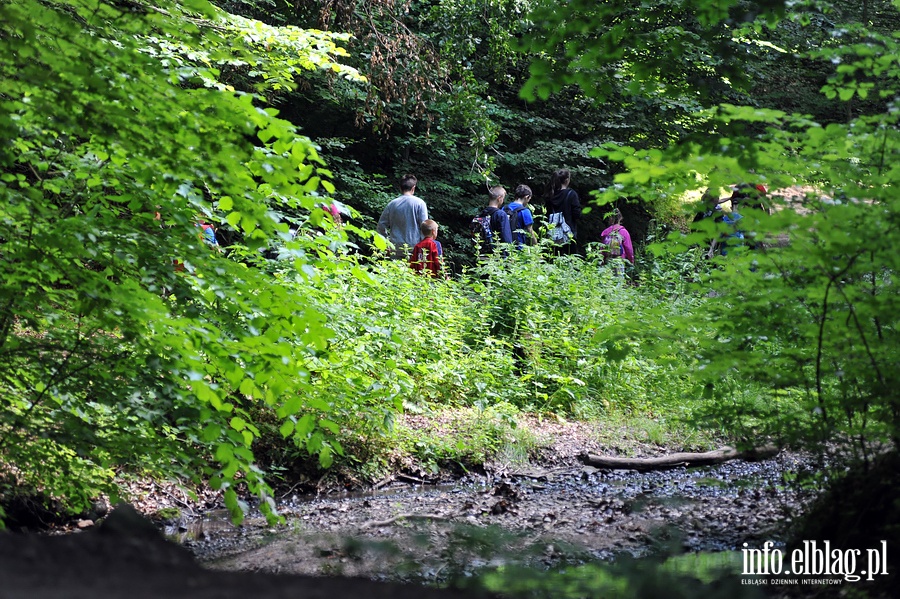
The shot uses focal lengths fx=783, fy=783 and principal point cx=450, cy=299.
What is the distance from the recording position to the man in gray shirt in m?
11.0

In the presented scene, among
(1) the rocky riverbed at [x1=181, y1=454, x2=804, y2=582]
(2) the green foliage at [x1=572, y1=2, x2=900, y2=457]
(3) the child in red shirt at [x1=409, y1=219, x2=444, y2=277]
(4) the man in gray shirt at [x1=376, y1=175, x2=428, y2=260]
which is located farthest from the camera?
(4) the man in gray shirt at [x1=376, y1=175, x2=428, y2=260]

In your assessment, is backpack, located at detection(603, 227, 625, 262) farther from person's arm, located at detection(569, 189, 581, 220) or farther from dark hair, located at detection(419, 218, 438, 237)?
dark hair, located at detection(419, 218, 438, 237)

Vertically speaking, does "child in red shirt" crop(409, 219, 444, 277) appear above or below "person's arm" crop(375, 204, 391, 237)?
below

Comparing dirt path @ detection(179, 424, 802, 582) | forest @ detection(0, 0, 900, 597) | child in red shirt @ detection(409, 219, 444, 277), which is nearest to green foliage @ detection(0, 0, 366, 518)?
forest @ detection(0, 0, 900, 597)

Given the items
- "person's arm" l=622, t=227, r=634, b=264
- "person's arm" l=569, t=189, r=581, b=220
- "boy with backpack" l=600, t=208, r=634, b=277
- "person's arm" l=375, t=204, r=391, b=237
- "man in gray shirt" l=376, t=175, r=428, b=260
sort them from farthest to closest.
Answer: "person's arm" l=622, t=227, r=634, b=264 → "person's arm" l=569, t=189, r=581, b=220 → "boy with backpack" l=600, t=208, r=634, b=277 → "person's arm" l=375, t=204, r=391, b=237 → "man in gray shirt" l=376, t=175, r=428, b=260

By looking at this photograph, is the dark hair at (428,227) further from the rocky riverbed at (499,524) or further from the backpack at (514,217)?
the rocky riverbed at (499,524)

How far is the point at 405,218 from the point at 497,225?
155 centimetres

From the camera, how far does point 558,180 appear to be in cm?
1235

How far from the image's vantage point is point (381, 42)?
11.5 m

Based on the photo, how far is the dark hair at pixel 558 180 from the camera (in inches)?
483

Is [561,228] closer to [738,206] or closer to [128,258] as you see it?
[738,206]

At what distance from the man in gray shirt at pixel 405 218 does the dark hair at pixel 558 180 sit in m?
2.44

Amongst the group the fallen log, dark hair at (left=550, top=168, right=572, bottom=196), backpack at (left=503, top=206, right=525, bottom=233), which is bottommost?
the fallen log

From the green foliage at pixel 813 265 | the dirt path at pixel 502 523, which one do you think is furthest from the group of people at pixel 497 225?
the green foliage at pixel 813 265
